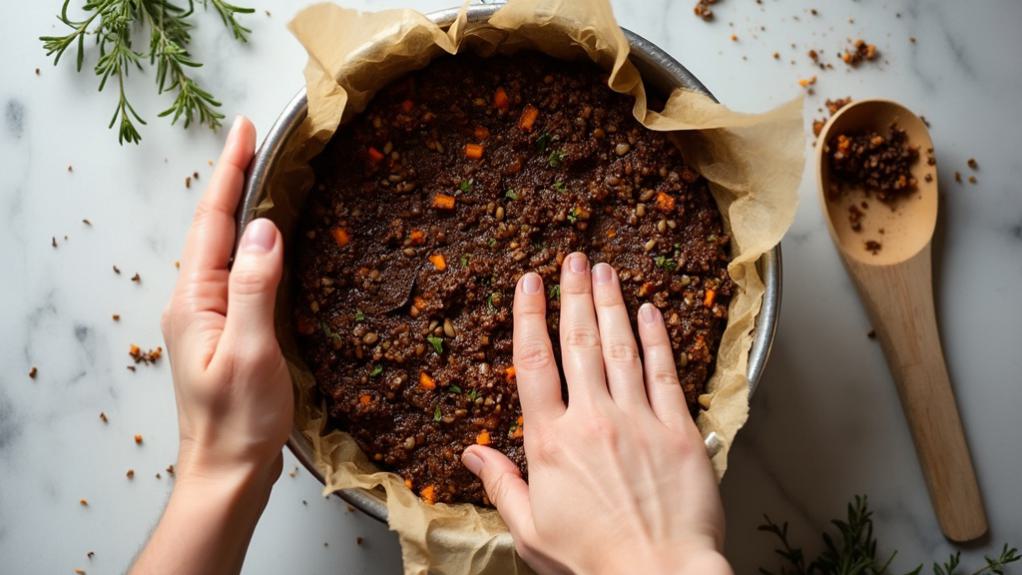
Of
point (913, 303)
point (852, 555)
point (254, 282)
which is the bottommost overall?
point (852, 555)

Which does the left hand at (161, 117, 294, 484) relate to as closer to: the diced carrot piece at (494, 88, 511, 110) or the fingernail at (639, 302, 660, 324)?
A: the diced carrot piece at (494, 88, 511, 110)

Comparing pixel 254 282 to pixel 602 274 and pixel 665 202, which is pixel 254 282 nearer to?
pixel 602 274

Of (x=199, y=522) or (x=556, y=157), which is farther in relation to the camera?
(x=556, y=157)

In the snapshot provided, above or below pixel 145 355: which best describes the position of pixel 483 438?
below

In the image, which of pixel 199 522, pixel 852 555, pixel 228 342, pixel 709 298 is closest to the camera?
pixel 228 342

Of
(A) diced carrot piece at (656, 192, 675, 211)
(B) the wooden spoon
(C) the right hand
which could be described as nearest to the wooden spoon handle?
(B) the wooden spoon

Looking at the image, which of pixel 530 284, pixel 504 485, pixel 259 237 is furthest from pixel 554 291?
pixel 259 237

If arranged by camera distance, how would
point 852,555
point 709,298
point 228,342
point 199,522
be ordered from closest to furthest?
1. point 228,342
2. point 199,522
3. point 709,298
4. point 852,555
